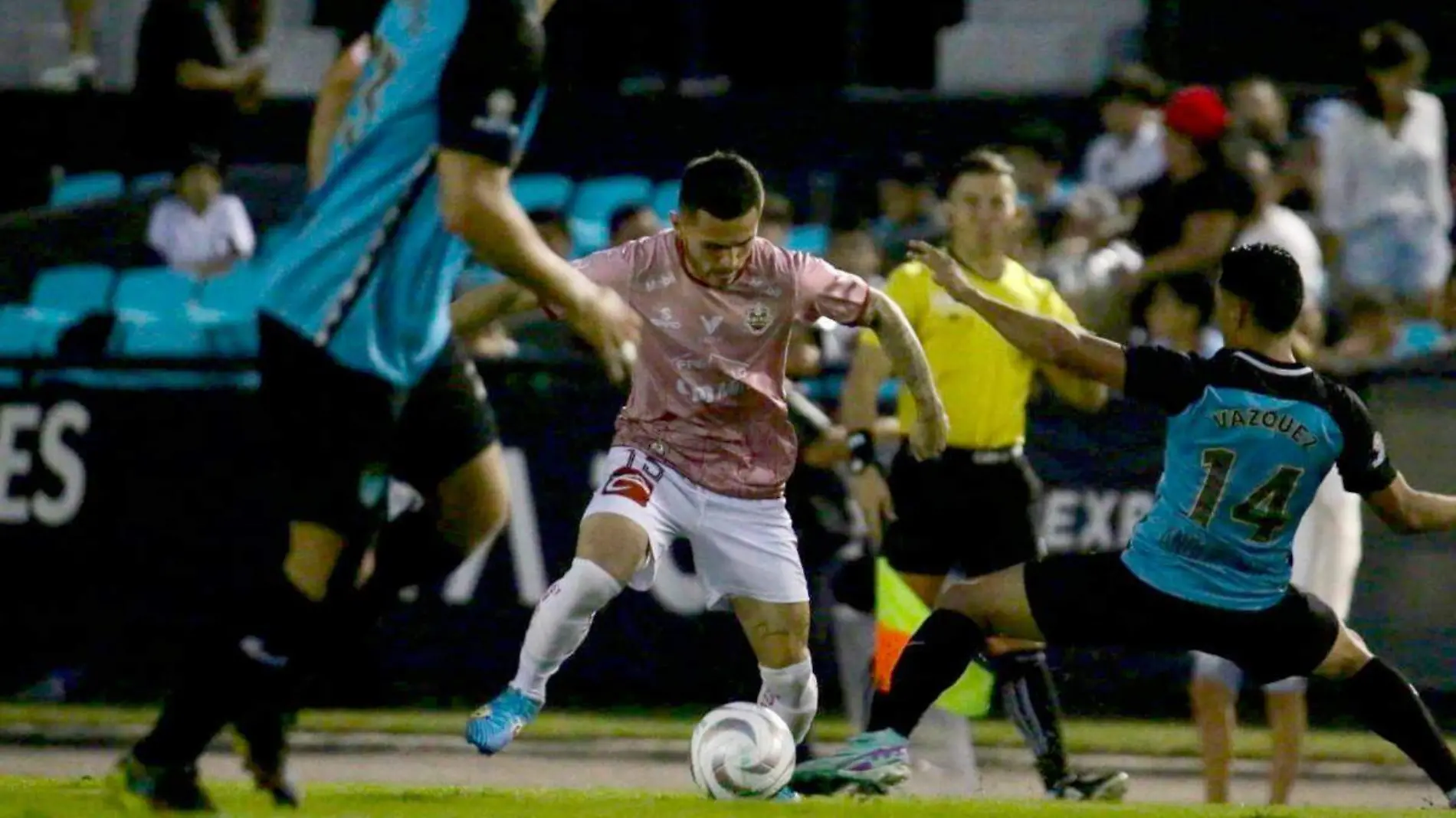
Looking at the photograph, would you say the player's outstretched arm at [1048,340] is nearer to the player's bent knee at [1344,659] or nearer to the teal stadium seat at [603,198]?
the player's bent knee at [1344,659]

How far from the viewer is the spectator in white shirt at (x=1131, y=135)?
15977 millimetres

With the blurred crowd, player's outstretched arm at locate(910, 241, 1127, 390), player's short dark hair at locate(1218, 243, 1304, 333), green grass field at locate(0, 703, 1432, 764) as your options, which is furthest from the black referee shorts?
the blurred crowd

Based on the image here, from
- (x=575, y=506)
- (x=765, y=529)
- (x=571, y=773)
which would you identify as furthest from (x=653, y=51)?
(x=765, y=529)

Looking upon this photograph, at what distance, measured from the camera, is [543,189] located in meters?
17.6

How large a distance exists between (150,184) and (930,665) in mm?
10667

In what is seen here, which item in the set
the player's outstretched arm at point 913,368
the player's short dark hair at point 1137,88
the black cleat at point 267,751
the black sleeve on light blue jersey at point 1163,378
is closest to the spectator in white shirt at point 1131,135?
the player's short dark hair at point 1137,88

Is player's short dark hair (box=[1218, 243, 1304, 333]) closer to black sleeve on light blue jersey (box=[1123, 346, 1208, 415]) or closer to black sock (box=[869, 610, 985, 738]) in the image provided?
black sleeve on light blue jersey (box=[1123, 346, 1208, 415])

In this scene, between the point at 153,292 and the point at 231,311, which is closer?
the point at 231,311

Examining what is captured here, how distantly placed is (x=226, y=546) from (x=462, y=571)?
115 centimetres

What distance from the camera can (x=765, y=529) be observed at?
26.5ft

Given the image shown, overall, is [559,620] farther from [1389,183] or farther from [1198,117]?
[1389,183]

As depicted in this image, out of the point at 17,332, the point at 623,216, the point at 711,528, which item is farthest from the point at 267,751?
the point at 17,332

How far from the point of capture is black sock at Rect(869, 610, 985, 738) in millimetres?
8156

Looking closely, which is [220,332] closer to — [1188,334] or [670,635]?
[670,635]
